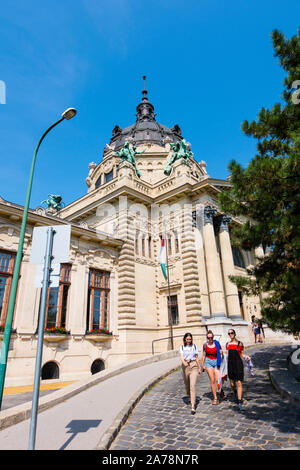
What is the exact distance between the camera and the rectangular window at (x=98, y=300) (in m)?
20.4

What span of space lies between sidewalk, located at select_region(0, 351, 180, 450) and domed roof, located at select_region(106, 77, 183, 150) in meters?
31.6

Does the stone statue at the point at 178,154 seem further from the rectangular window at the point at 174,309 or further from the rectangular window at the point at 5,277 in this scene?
the rectangular window at the point at 5,277

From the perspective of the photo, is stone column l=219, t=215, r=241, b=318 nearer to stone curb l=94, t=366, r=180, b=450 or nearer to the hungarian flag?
the hungarian flag

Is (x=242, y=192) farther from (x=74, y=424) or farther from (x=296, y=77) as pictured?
(x=74, y=424)

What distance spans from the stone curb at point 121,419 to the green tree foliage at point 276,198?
15.0 ft

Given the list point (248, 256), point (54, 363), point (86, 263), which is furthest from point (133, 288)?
point (248, 256)

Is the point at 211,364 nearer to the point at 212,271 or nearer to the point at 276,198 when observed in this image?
the point at 276,198

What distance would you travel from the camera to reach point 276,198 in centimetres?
776

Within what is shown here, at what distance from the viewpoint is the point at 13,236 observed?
17234mm

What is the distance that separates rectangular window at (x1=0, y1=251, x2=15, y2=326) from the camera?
16141 millimetres

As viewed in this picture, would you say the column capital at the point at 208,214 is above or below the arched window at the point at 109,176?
below

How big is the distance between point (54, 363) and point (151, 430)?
42.1ft

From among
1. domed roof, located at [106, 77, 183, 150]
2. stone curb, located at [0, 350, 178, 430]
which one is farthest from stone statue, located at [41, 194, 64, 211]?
stone curb, located at [0, 350, 178, 430]

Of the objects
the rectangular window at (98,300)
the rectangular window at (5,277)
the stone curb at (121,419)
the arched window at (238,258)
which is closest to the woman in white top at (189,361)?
the stone curb at (121,419)
